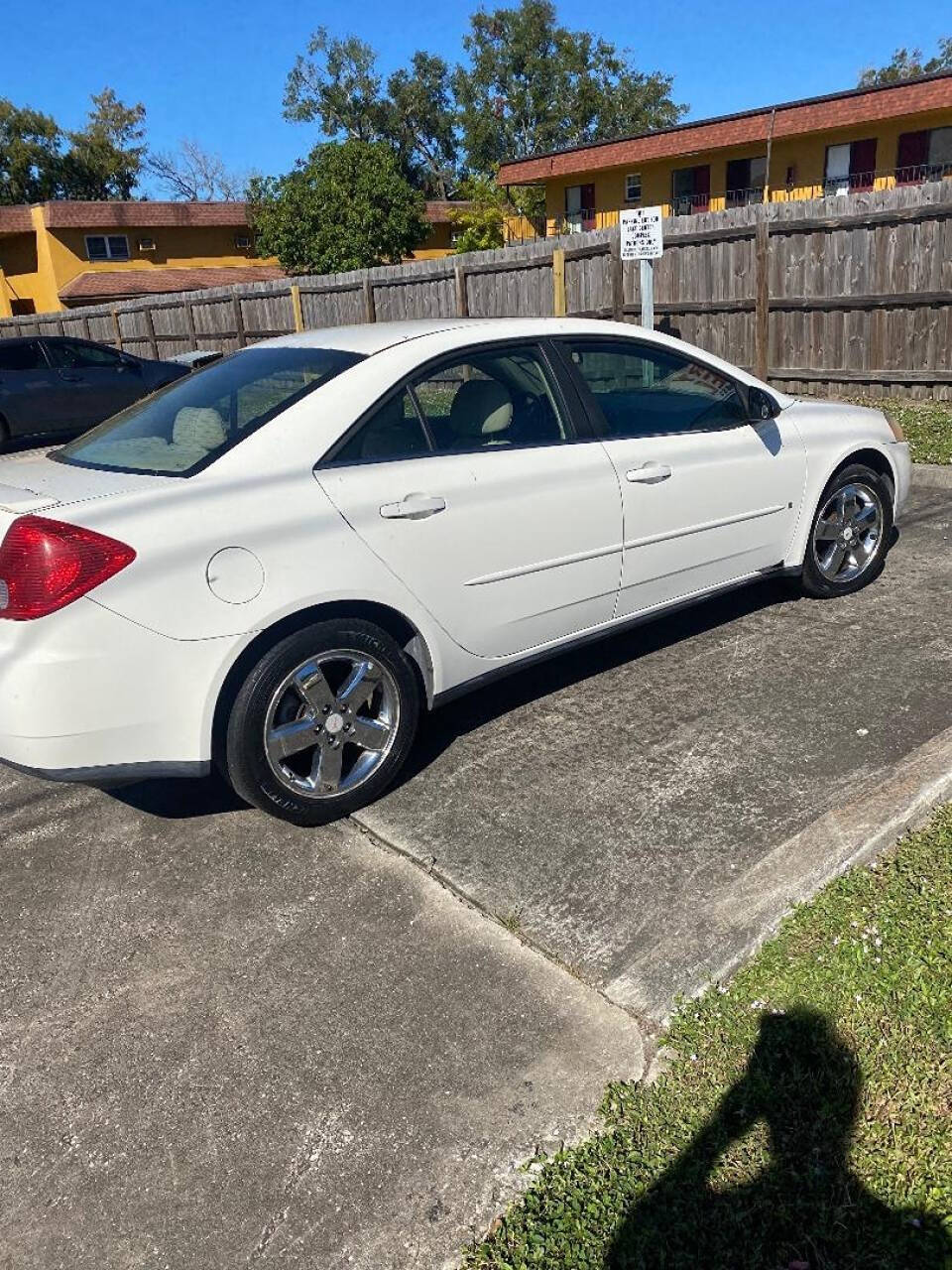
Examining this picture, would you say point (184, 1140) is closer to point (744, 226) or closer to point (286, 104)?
point (744, 226)

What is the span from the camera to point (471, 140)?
64562mm

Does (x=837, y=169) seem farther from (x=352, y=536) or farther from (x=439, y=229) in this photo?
(x=352, y=536)

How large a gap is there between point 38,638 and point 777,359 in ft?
33.5

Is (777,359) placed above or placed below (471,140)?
below

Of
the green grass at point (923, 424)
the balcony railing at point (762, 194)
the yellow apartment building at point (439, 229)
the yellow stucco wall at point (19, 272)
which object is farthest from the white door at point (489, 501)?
the yellow apartment building at point (439, 229)

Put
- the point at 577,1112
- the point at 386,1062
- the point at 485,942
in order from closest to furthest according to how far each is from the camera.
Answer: the point at 577,1112 < the point at 386,1062 < the point at 485,942

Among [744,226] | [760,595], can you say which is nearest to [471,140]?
[744,226]

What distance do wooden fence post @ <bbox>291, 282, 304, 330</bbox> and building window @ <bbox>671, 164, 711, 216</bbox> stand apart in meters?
20.5

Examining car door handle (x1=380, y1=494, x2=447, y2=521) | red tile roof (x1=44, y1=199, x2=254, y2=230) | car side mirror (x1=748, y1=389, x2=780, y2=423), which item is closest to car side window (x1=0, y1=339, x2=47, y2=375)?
car side mirror (x1=748, y1=389, x2=780, y2=423)

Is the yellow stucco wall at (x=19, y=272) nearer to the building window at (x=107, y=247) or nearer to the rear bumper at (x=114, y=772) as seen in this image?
the building window at (x=107, y=247)

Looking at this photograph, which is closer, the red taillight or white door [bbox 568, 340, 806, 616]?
the red taillight

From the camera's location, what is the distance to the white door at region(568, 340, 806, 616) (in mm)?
4137

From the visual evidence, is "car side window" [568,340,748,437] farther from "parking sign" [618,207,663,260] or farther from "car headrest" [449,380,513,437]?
"parking sign" [618,207,663,260]

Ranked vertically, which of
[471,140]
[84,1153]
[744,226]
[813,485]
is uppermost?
[471,140]
